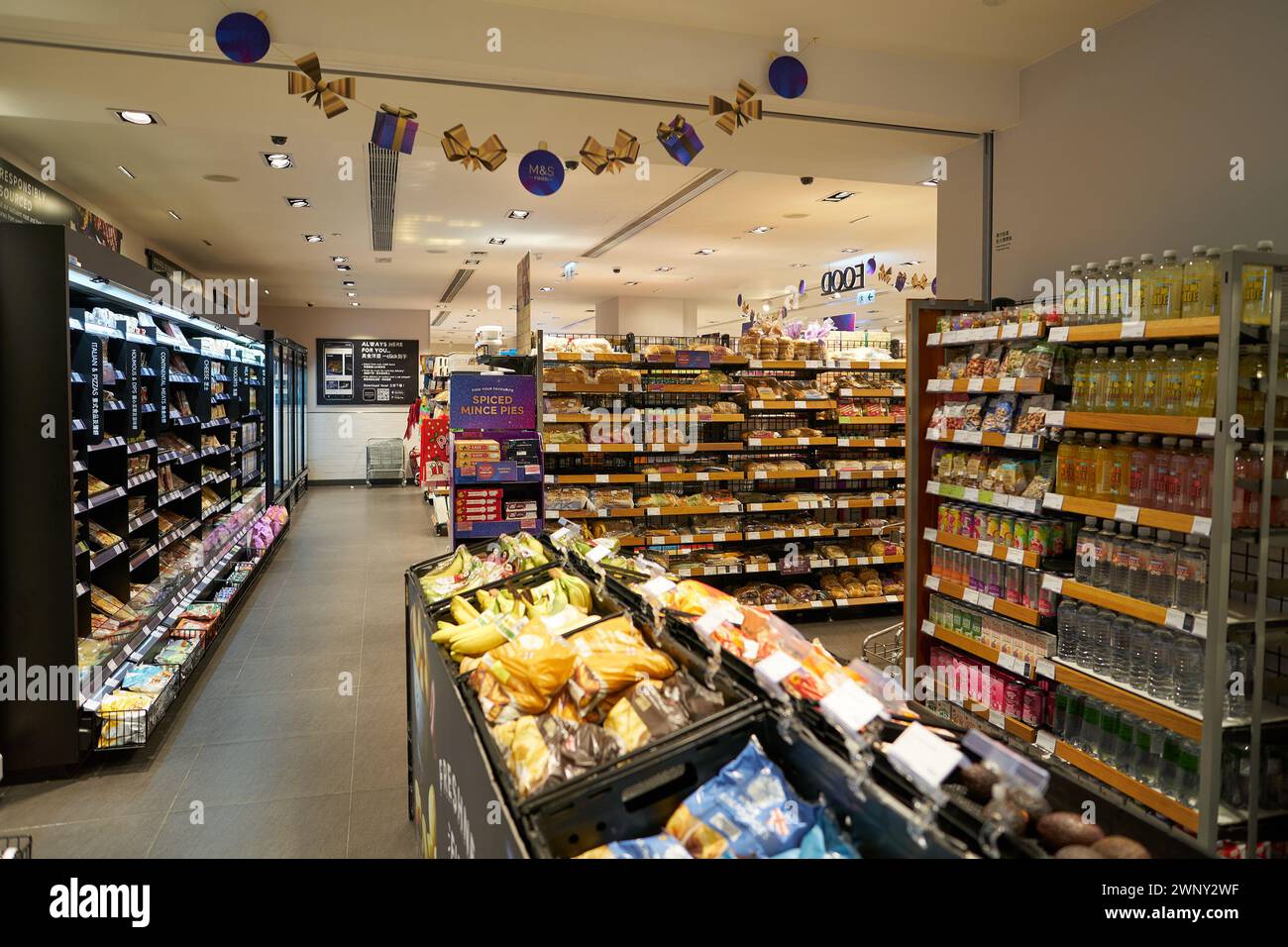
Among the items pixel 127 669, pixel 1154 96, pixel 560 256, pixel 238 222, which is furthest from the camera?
pixel 560 256

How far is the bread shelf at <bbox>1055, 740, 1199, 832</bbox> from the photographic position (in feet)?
9.41

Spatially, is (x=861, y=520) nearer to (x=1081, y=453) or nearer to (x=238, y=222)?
(x=1081, y=453)

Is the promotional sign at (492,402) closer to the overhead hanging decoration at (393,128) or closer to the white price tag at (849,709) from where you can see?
the overhead hanging decoration at (393,128)

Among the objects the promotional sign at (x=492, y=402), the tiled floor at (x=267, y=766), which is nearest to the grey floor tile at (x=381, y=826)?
the tiled floor at (x=267, y=766)

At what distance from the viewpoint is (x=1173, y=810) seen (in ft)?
9.55

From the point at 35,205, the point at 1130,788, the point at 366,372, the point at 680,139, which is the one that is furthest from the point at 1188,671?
the point at 366,372

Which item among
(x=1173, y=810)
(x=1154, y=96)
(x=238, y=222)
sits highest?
(x=238, y=222)

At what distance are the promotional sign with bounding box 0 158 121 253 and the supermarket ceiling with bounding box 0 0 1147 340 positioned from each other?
308 mm

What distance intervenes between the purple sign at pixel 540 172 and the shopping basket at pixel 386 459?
515 inches

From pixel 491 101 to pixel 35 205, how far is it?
385 centimetres

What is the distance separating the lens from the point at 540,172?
14.6 feet

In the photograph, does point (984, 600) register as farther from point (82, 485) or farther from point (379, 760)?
point (82, 485)
